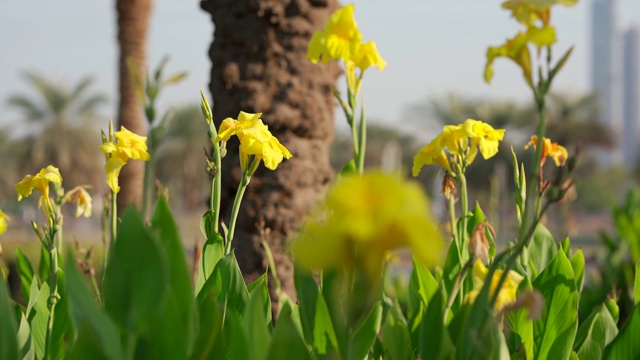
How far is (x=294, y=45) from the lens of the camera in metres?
3.80

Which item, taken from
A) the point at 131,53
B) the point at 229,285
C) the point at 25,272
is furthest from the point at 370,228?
the point at 131,53

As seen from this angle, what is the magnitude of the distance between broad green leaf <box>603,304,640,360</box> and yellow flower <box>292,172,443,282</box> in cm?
76

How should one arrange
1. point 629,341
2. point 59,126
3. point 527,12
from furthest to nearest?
point 59,126
point 629,341
point 527,12

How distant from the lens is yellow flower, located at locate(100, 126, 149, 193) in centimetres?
170

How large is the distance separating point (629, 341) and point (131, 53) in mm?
9429

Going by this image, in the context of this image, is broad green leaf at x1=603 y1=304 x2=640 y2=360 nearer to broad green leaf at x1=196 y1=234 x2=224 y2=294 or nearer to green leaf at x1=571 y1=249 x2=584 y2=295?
green leaf at x1=571 y1=249 x2=584 y2=295

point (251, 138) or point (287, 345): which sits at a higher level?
point (251, 138)

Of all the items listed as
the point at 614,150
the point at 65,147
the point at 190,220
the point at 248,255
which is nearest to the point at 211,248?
the point at 248,255

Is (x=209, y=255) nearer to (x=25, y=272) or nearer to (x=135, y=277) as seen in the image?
(x=135, y=277)

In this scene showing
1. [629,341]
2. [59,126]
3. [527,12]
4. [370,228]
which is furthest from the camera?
[59,126]

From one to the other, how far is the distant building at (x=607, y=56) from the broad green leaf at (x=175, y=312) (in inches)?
6434

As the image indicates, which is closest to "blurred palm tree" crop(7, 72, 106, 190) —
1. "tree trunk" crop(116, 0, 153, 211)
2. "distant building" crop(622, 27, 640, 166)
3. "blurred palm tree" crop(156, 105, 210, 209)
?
"blurred palm tree" crop(156, 105, 210, 209)

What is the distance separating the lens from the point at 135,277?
3.31 feet

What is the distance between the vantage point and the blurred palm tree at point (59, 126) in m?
31.7
